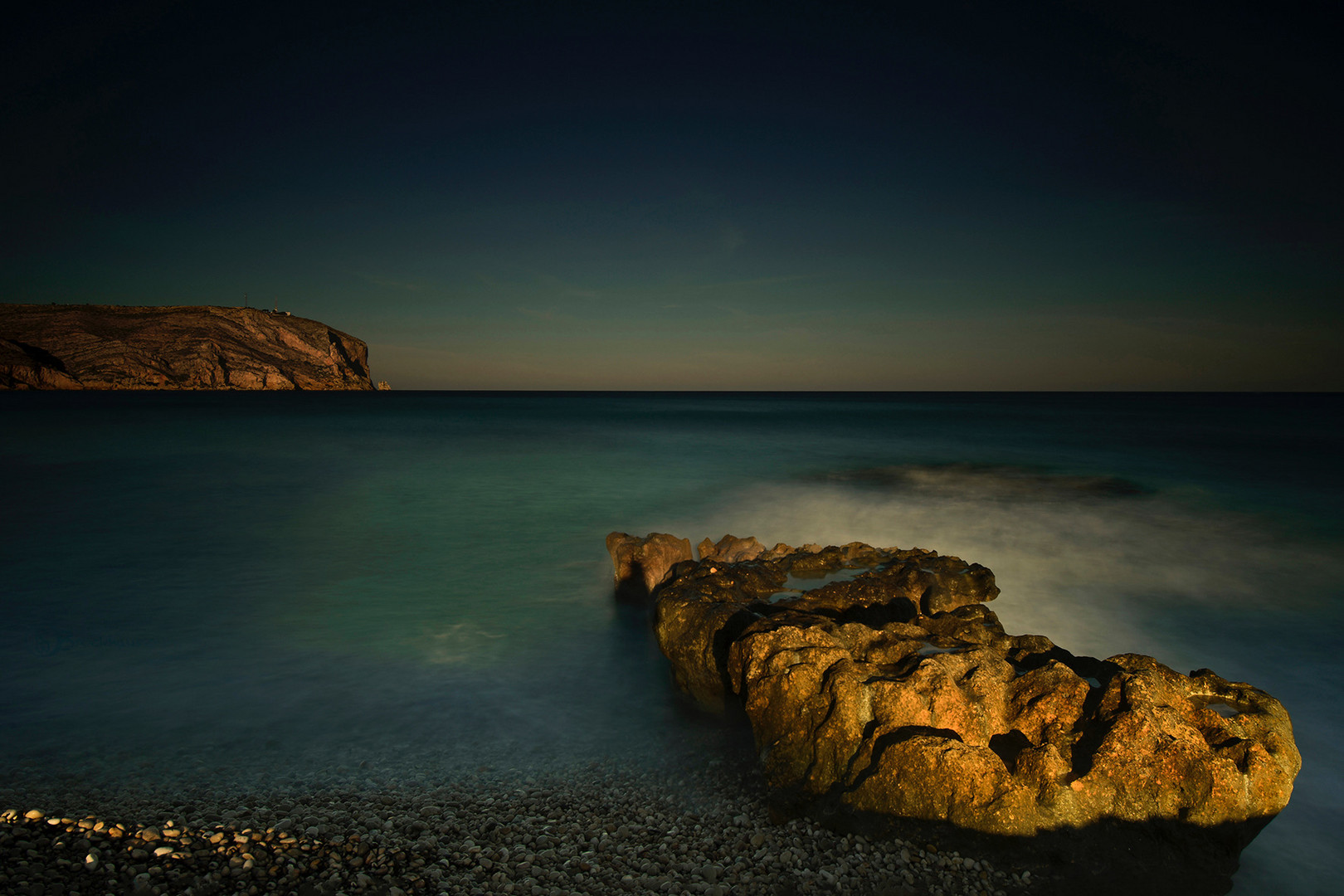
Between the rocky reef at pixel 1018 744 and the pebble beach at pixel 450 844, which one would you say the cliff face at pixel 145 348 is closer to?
the pebble beach at pixel 450 844

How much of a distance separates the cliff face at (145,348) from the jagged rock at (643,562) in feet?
342

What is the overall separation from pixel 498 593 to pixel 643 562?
2.16 metres

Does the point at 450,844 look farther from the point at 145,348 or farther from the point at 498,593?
the point at 145,348

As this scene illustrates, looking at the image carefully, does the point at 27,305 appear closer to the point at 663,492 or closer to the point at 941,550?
the point at 663,492

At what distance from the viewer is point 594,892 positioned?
325cm

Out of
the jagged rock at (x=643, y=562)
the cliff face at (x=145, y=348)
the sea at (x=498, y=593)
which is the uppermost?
the cliff face at (x=145, y=348)

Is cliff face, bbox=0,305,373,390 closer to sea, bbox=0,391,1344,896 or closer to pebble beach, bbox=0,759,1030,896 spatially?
sea, bbox=0,391,1344,896

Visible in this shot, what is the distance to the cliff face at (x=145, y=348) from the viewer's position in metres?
82.7

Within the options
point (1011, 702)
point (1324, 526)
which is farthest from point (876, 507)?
point (1011, 702)

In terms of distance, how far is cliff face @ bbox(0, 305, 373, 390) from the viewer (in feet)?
271

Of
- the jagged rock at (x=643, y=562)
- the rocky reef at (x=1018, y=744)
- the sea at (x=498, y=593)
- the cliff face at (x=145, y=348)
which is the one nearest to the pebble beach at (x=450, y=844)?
the rocky reef at (x=1018, y=744)

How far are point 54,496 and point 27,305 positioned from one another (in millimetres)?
104682

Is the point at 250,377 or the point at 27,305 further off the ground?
the point at 27,305

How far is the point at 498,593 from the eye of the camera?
897cm
